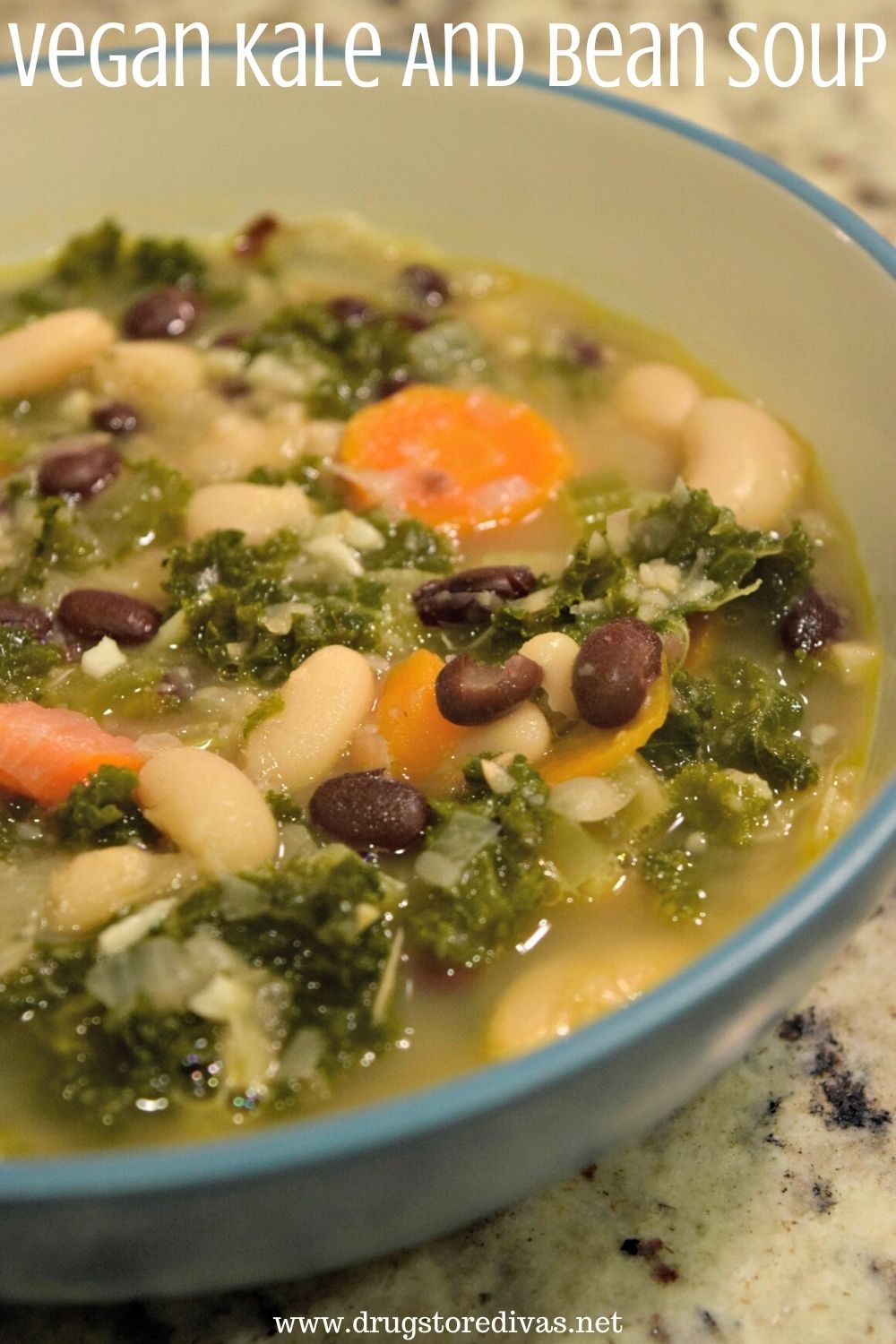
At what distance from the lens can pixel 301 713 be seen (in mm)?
1658

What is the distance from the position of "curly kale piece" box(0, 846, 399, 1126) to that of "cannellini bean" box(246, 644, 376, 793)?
0.24 metres

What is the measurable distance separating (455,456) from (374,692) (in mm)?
548

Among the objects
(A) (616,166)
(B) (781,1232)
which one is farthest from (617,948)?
(A) (616,166)

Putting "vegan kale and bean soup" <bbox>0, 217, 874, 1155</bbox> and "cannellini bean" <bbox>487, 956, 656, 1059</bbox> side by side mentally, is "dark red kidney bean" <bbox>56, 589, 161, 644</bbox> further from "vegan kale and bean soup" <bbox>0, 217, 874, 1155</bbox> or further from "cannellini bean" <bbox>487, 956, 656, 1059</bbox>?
"cannellini bean" <bbox>487, 956, 656, 1059</bbox>

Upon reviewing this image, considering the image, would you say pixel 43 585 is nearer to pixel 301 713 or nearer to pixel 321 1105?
pixel 301 713

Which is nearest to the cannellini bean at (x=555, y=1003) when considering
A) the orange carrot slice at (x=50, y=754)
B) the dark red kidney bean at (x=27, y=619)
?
the orange carrot slice at (x=50, y=754)

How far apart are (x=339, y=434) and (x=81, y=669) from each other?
2.08 ft

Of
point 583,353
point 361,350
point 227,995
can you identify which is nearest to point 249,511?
point 361,350

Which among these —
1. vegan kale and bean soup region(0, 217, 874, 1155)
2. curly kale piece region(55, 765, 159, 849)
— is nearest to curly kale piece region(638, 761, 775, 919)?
vegan kale and bean soup region(0, 217, 874, 1155)

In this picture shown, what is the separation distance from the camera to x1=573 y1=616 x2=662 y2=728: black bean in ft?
5.13

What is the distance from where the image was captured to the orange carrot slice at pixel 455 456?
2070mm

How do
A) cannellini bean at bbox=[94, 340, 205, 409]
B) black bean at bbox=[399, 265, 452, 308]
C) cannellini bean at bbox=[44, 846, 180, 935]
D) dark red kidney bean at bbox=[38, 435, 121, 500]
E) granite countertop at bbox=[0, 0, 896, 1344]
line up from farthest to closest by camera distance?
black bean at bbox=[399, 265, 452, 308] → cannellini bean at bbox=[94, 340, 205, 409] → dark red kidney bean at bbox=[38, 435, 121, 500] → cannellini bean at bbox=[44, 846, 180, 935] → granite countertop at bbox=[0, 0, 896, 1344]

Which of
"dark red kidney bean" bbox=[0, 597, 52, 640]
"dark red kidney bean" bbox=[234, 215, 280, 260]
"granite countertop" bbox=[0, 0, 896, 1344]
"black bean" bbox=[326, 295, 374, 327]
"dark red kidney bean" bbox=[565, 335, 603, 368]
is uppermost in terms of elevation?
"dark red kidney bean" bbox=[234, 215, 280, 260]

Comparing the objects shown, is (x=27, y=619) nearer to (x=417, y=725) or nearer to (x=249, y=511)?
(x=249, y=511)
